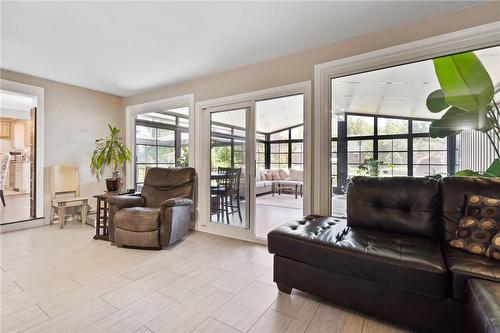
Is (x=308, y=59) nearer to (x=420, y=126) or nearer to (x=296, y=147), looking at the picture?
(x=420, y=126)

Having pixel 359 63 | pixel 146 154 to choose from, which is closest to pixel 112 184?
pixel 146 154

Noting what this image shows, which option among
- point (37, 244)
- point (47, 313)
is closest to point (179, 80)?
point (37, 244)

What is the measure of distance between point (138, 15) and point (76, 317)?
2.48 meters

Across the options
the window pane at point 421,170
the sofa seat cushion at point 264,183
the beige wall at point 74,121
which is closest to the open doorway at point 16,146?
the beige wall at point 74,121

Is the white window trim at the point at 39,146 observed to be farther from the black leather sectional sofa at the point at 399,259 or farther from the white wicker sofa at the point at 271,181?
the white wicker sofa at the point at 271,181

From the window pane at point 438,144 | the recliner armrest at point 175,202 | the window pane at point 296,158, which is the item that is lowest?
the recliner armrest at point 175,202

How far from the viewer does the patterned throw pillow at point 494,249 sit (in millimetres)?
1381

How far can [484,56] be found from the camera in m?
2.03

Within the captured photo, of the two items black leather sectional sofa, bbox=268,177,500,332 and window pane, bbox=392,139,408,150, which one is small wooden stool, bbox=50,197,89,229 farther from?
window pane, bbox=392,139,408,150

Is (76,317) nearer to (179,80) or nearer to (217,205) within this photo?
(217,205)

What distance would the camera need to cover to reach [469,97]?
2018mm

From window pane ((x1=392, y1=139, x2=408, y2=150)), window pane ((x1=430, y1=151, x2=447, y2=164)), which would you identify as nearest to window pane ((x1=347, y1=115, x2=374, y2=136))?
window pane ((x1=392, y1=139, x2=408, y2=150))

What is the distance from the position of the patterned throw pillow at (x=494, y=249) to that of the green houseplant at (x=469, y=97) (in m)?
0.82

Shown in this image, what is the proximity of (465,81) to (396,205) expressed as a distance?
49.7 inches
